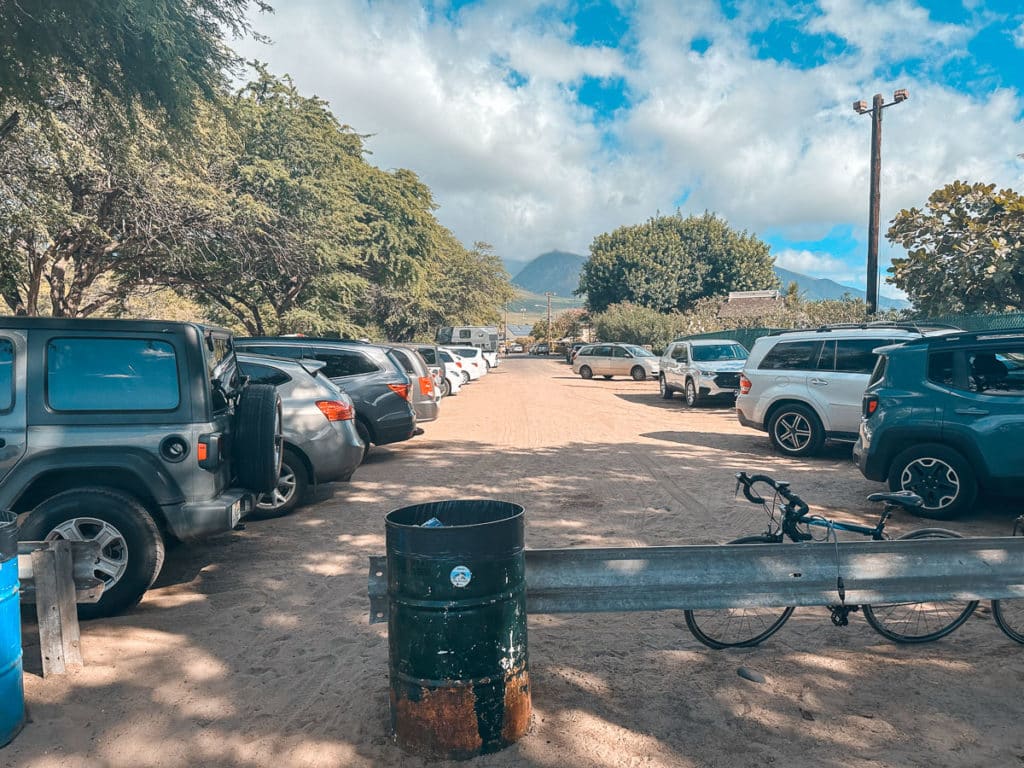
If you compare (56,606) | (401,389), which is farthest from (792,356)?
(56,606)

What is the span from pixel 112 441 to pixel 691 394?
1615 centimetres

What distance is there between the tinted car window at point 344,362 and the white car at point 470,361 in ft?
56.9

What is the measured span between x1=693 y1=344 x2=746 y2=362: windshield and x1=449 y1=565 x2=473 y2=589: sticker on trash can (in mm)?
17359

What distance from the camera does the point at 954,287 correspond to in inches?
656

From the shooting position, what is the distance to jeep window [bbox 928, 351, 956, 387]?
7.09 metres

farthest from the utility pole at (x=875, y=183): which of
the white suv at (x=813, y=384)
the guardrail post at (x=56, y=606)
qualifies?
the guardrail post at (x=56, y=606)

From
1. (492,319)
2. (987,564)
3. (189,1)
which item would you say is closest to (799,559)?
(987,564)

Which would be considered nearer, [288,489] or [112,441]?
[112,441]

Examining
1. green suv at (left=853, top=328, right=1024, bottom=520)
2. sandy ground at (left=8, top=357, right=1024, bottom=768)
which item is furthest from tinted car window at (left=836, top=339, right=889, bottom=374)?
sandy ground at (left=8, top=357, right=1024, bottom=768)

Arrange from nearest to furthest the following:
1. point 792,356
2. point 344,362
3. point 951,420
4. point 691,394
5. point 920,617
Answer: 1. point 920,617
2. point 951,420
3. point 344,362
4. point 792,356
5. point 691,394

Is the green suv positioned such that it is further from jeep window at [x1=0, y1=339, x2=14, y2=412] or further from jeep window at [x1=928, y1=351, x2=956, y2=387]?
jeep window at [x1=0, y1=339, x2=14, y2=412]

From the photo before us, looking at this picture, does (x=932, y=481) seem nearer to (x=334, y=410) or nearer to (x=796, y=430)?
(x=796, y=430)

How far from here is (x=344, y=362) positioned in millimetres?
10555

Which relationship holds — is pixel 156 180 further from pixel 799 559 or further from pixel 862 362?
pixel 799 559
